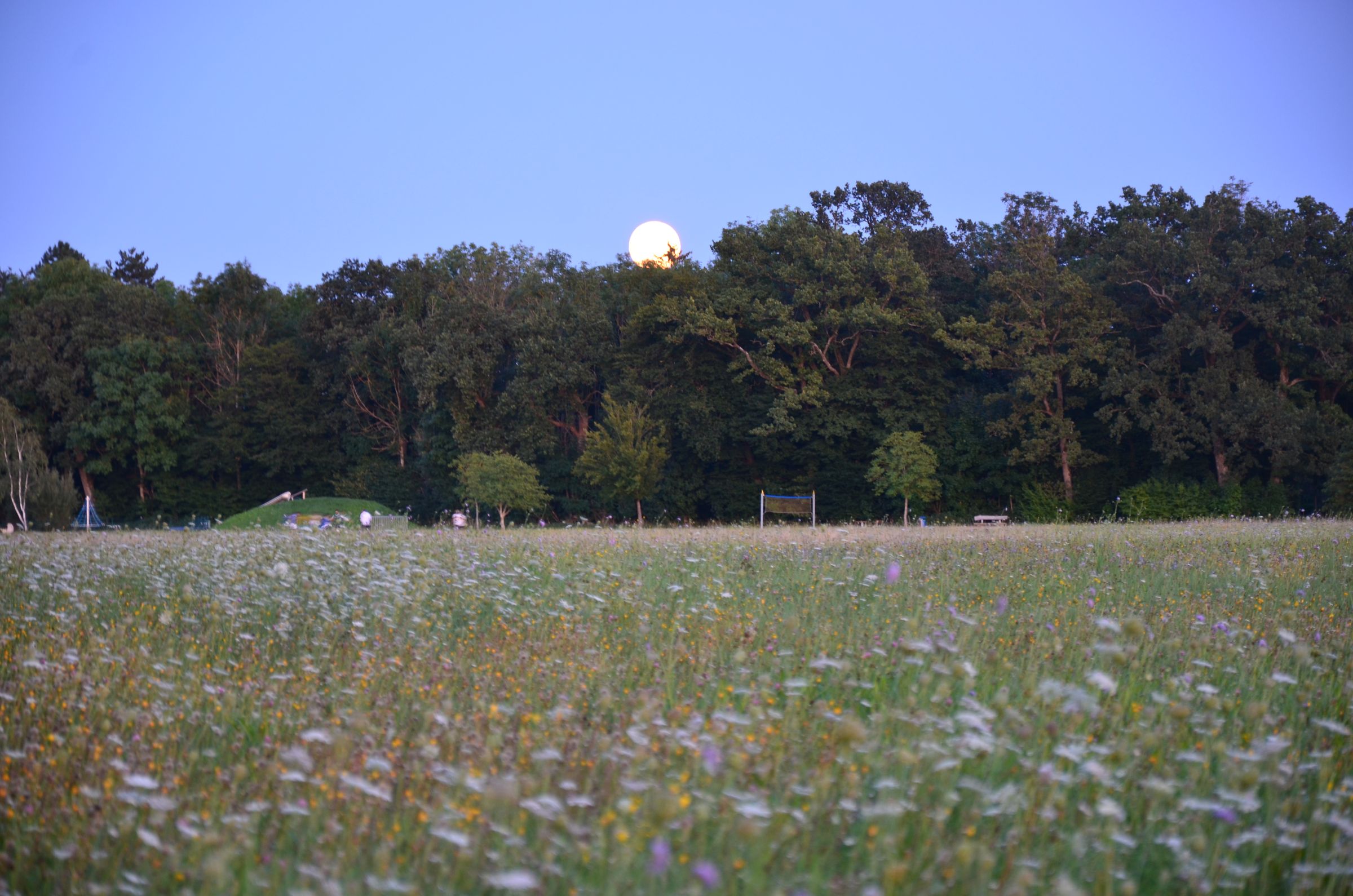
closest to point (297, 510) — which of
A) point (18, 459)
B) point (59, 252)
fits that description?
point (18, 459)

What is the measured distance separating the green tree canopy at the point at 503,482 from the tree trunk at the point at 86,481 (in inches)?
821

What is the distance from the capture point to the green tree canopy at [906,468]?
102ft

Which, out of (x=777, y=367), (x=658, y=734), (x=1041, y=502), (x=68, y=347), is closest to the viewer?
(x=658, y=734)

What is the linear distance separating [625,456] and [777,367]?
5995 millimetres

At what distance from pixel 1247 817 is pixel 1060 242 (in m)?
34.1

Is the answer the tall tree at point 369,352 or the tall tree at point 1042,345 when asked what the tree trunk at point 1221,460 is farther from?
the tall tree at point 369,352

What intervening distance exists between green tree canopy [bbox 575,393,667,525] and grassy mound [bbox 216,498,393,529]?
22.0 feet

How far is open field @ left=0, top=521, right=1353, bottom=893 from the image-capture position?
260cm

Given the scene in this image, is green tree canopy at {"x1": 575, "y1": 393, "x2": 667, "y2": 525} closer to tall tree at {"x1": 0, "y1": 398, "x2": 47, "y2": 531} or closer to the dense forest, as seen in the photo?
the dense forest

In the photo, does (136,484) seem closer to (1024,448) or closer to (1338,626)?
(1024,448)

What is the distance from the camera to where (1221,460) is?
28234mm

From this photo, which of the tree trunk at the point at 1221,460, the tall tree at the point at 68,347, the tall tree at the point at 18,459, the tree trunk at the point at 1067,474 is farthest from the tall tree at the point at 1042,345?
the tall tree at the point at 68,347

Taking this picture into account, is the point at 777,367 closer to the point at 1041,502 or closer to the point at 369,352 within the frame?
the point at 1041,502

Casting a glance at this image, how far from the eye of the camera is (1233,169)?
29.1 metres
